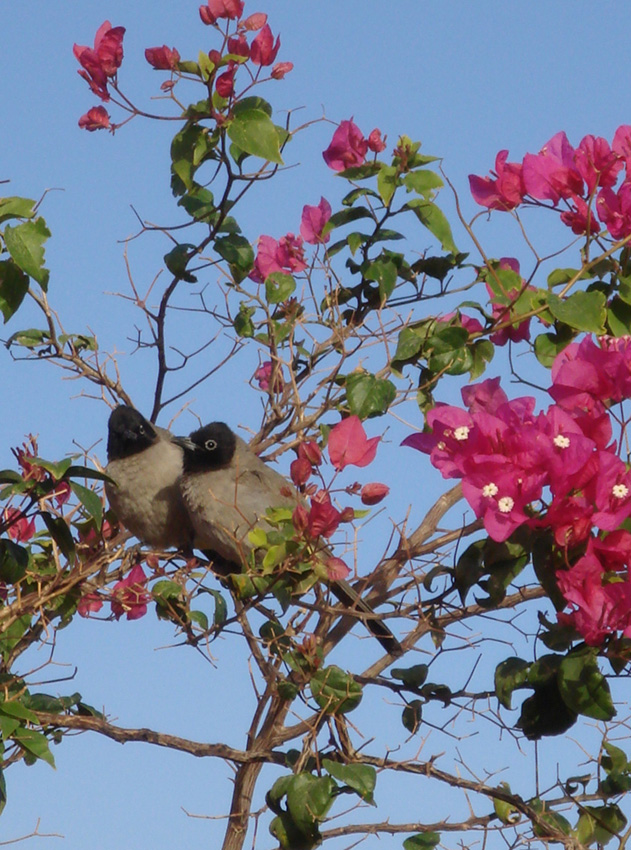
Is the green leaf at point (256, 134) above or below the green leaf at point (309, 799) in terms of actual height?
above

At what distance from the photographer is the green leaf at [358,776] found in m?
2.34

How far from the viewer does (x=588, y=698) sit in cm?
216

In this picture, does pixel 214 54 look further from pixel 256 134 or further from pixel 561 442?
pixel 561 442

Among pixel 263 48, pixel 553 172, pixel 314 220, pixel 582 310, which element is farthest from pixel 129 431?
pixel 582 310

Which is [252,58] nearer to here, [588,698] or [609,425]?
[609,425]

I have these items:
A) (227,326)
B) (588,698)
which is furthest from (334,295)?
(588,698)

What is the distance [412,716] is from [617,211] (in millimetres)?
1298

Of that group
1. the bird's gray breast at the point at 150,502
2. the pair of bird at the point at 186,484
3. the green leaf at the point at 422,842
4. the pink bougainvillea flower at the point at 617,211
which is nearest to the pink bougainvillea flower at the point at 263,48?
the pink bougainvillea flower at the point at 617,211

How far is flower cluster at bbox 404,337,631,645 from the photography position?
212 centimetres

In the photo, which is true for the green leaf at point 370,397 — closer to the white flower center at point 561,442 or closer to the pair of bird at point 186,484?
the white flower center at point 561,442

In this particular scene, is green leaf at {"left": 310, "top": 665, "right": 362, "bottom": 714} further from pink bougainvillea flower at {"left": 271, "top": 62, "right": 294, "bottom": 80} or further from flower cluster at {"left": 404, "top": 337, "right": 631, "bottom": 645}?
pink bougainvillea flower at {"left": 271, "top": 62, "right": 294, "bottom": 80}

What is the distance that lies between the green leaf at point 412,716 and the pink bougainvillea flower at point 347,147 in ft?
5.22

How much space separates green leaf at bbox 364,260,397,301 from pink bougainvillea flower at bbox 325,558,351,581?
1001 mm

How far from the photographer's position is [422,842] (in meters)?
2.76
